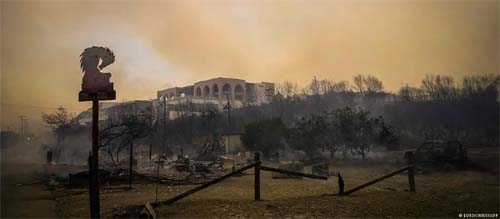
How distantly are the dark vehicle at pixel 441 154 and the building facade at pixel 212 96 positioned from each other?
2.14m

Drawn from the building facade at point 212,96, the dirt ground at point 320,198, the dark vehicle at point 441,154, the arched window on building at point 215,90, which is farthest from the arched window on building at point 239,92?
the dark vehicle at point 441,154

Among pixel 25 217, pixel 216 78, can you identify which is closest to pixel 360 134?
pixel 216 78

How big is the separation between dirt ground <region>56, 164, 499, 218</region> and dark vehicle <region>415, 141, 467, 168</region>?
0.16 m

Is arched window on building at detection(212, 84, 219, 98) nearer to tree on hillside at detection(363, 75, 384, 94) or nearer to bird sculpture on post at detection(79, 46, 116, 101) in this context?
bird sculpture on post at detection(79, 46, 116, 101)

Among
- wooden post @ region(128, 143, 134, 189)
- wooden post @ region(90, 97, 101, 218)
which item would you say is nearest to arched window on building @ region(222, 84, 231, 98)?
wooden post @ region(128, 143, 134, 189)

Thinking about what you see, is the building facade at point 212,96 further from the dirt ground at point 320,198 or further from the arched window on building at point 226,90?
the dirt ground at point 320,198

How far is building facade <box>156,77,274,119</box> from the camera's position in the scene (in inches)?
198

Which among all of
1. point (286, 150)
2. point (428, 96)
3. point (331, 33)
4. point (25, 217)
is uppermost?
point (331, 33)

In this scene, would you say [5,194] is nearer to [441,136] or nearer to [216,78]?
[216,78]

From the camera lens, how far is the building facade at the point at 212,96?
16.5ft

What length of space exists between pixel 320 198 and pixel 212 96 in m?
1.82

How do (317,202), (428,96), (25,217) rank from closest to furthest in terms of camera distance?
(25,217) < (317,202) < (428,96)

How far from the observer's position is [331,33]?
5.25m

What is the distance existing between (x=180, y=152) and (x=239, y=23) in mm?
1875
